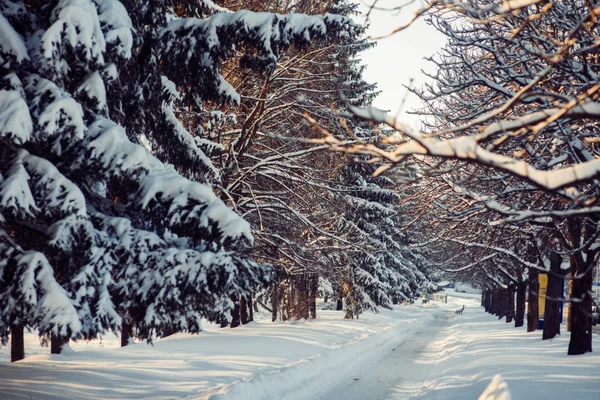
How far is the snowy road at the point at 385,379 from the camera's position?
1020 cm

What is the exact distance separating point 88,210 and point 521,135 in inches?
224

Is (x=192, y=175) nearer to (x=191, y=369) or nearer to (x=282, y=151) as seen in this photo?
(x=191, y=369)

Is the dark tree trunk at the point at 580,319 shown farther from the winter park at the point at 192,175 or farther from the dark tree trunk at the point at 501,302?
the dark tree trunk at the point at 501,302

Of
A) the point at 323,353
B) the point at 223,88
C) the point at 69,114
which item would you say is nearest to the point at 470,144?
the point at 69,114

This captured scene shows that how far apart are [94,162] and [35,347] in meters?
19.4

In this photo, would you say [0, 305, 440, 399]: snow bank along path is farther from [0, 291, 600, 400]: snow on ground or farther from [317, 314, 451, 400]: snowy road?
[317, 314, 451, 400]: snowy road

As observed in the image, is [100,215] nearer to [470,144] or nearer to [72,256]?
[72,256]

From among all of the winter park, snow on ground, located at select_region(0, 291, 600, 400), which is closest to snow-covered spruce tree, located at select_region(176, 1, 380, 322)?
the winter park

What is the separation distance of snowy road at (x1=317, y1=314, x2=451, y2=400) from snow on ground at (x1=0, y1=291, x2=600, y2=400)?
23 mm

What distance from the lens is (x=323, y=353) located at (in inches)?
567

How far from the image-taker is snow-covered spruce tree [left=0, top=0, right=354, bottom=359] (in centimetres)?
603

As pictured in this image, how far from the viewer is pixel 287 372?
35.5ft

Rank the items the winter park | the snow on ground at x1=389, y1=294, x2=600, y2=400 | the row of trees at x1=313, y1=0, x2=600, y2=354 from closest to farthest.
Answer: the row of trees at x1=313, y1=0, x2=600, y2=354, the winter park, the snow on ground at x1=389, y1=294, x2=600, y2=400

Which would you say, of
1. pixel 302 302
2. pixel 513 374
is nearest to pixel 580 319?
pixel 513 374
